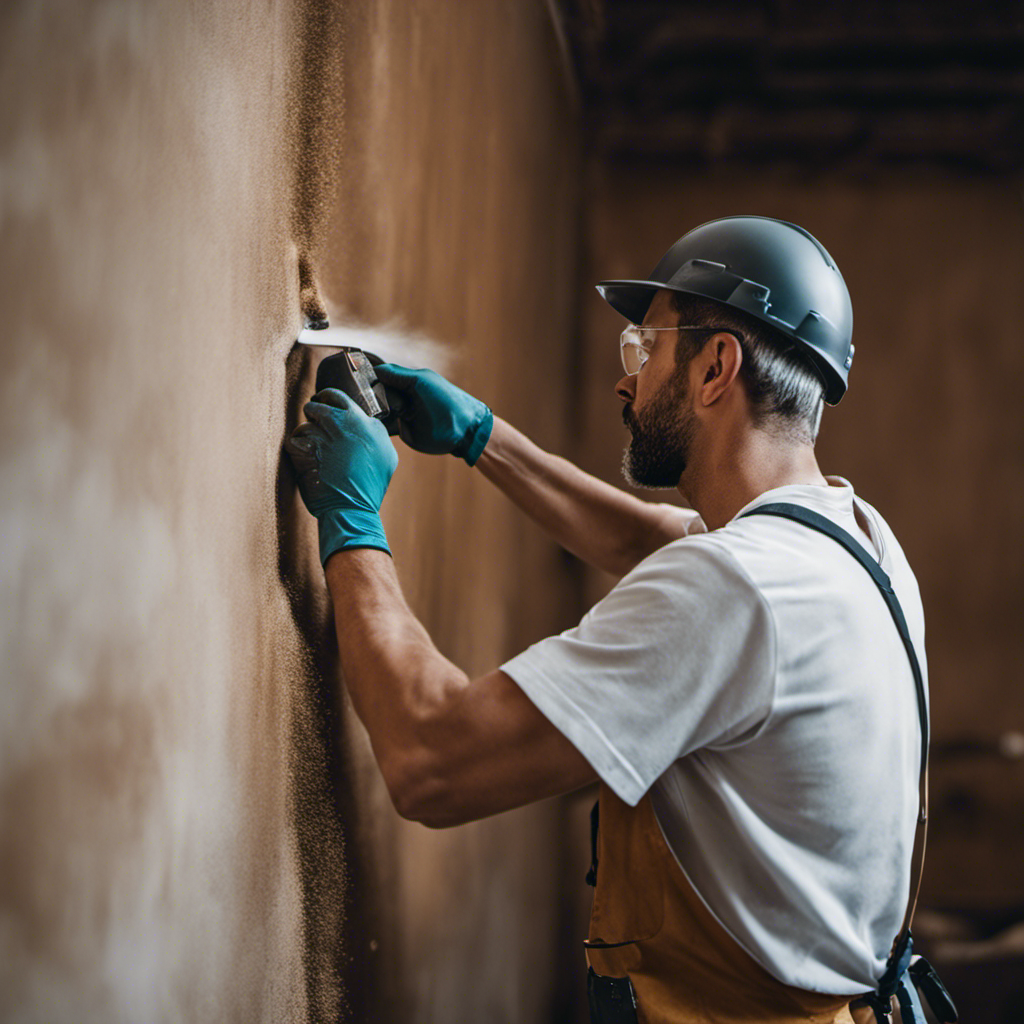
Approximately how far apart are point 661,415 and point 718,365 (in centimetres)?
12

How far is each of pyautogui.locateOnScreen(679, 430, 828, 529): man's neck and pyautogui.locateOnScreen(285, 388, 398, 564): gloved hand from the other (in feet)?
1.67

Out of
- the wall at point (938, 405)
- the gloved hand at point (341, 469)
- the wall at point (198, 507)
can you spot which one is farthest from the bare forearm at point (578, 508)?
the wall at point (938, 405)

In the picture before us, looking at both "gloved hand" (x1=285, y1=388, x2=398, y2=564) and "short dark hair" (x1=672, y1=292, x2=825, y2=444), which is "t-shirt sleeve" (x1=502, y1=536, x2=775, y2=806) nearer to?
"gloved hand" (x1=285, y1=388, x2=398, y2=564)

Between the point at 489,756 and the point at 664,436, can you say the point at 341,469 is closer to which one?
the point at 489,756

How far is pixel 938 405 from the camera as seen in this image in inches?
137

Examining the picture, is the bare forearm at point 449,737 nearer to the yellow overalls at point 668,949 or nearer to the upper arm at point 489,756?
the upper arm at point 489,756

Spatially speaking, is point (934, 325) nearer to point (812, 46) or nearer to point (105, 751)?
point (812, 46)

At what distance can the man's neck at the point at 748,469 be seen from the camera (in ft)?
4.32

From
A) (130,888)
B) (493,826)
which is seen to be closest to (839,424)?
(493,826)

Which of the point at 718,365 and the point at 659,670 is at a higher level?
the point at 718,365

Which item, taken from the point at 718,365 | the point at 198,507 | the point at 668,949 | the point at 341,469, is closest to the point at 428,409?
the point at 341,469

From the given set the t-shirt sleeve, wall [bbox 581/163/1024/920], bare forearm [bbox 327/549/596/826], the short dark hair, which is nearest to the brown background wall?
bare forearm [bbox 327/549/596/826]

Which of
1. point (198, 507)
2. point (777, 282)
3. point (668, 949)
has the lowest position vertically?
point (668, 949)

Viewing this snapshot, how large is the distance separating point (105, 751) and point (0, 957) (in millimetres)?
160
